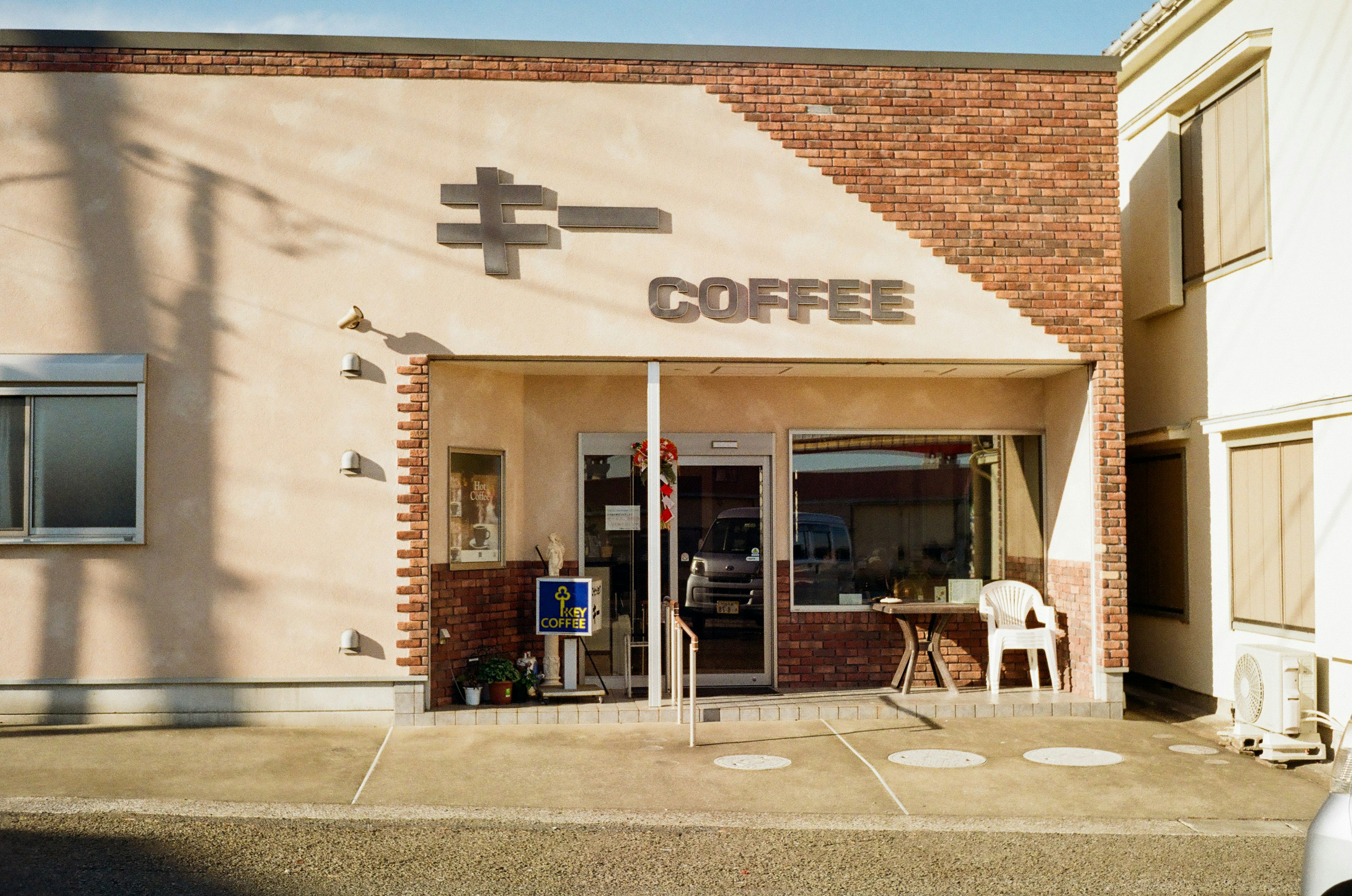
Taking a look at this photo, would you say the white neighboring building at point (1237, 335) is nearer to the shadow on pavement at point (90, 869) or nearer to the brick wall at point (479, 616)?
the brick wall at point (479, 616)

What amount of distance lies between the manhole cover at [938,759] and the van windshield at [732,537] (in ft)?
9.95

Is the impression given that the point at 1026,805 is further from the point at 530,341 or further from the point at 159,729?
the point at 159,729

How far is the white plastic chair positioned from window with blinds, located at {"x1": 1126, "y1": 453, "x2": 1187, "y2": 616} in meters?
0.80

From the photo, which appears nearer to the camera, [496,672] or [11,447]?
[11,447]

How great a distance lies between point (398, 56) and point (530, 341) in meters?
2.60

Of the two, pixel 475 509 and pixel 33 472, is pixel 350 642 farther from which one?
pixel 33 472

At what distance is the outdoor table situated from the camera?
33.8 feet

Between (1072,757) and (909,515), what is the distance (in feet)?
11.0

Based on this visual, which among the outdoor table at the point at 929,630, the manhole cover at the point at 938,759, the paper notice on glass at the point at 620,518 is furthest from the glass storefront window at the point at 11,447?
the outdoor table at the point at 929,630

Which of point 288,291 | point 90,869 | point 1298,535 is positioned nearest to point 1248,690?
point 1298,535

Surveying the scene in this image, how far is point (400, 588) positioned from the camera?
362 inches

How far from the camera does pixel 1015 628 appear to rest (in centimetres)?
1045

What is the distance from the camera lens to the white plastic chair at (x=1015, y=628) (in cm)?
1009

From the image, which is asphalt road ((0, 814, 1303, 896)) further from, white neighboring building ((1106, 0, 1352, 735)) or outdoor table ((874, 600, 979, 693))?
outdoor table ((874, 600, 979, 693))
